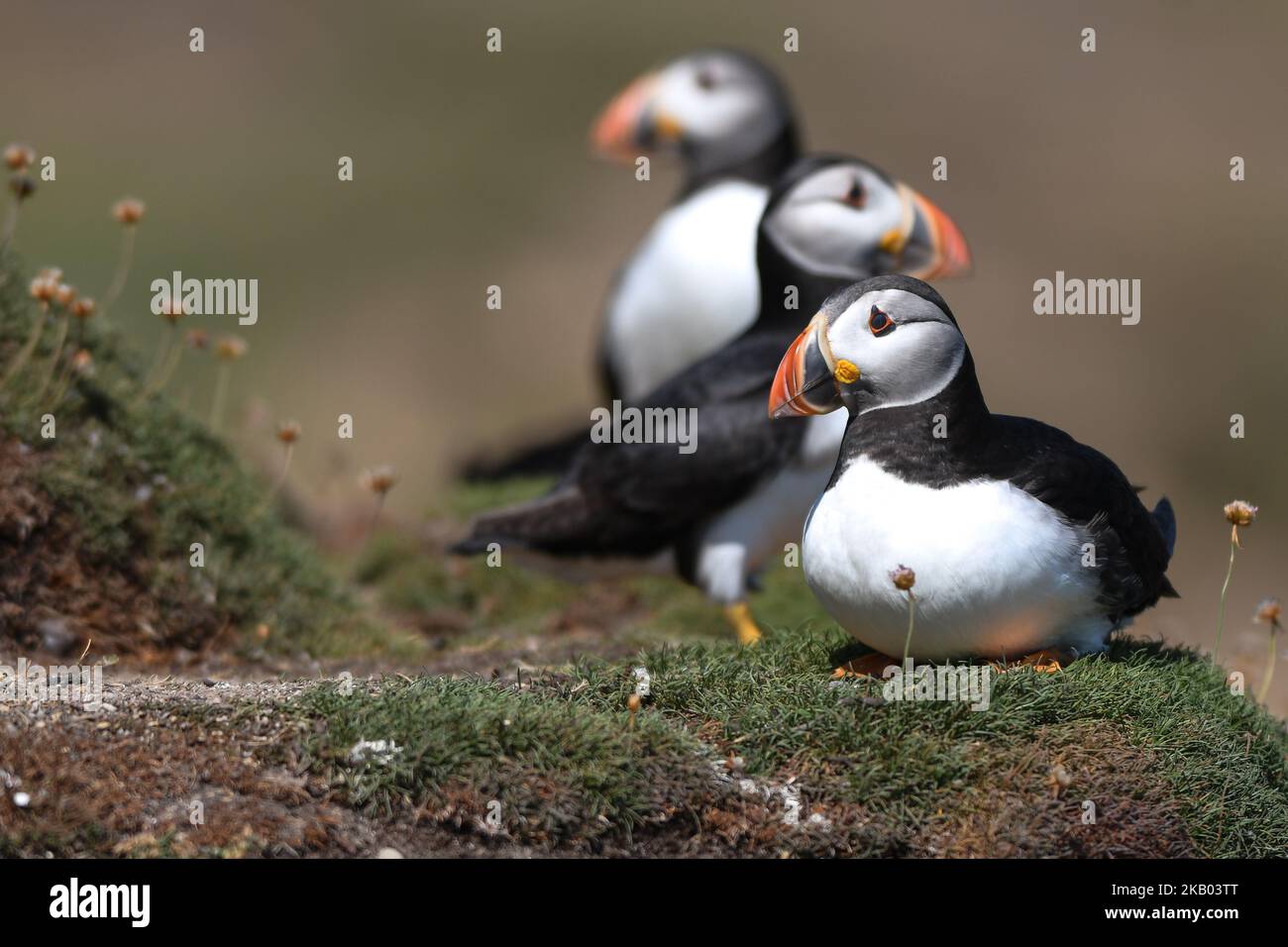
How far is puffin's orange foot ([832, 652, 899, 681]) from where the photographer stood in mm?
5148

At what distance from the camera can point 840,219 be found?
7469 millimetres

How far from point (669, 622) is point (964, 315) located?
9492mm

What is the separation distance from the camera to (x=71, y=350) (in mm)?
6977

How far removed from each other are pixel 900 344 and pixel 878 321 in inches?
3.7

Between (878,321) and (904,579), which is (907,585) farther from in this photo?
(878,321)

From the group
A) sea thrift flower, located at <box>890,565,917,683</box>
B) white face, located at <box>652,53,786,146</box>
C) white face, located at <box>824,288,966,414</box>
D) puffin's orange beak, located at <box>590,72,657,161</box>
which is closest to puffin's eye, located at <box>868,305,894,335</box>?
white face, located at <box>824,288,966,414</box>

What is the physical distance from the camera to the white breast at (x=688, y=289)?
32.0 ft

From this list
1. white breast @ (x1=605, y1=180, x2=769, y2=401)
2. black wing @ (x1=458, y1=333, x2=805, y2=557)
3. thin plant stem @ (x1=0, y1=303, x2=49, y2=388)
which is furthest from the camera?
white breast @ (x1=605, y1=180, x2=769, y2=401)

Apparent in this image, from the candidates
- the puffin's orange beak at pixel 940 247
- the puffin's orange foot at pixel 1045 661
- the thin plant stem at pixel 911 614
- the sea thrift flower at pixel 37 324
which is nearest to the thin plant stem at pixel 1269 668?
the puffin's orange foot at pixel 1045 661

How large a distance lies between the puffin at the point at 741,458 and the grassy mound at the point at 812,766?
7.26 feet

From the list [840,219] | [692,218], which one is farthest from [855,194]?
[692,218]

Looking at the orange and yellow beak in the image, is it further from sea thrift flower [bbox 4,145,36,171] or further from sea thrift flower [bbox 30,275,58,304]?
sea thrift flower [bbox 4,145,36,171]

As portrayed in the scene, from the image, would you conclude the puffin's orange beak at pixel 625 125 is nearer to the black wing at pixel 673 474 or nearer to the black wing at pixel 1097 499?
the black wing at pixel 673 474

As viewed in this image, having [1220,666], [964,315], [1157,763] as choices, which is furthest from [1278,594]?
[1157,763]
